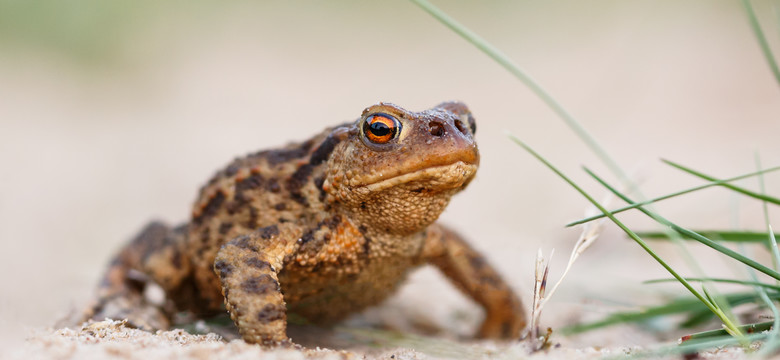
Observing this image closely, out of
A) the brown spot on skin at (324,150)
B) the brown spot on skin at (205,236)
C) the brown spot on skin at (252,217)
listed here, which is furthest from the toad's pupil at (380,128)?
the brown spot on skin at (205,236)

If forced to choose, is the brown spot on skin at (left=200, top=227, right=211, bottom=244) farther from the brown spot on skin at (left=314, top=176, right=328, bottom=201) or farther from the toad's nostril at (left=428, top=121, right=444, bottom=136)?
the toad's nostril at (left=428, top=121, right=444, bottom=136)

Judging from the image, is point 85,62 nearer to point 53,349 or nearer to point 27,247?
point 27,247

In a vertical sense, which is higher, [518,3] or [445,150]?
→ [518,3]

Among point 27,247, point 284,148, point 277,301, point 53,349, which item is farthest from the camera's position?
point 27,247

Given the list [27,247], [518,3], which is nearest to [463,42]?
[518,3]

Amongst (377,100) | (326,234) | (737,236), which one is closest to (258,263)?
(326,234)

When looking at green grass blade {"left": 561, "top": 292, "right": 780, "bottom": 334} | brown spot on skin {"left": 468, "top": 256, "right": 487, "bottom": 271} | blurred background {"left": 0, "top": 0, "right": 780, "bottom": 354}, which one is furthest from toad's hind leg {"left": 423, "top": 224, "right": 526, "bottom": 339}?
green grass blade {"left": 561, "top": 292, "right": 780, "bottom": 334}

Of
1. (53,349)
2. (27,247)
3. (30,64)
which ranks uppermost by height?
(30,64)
